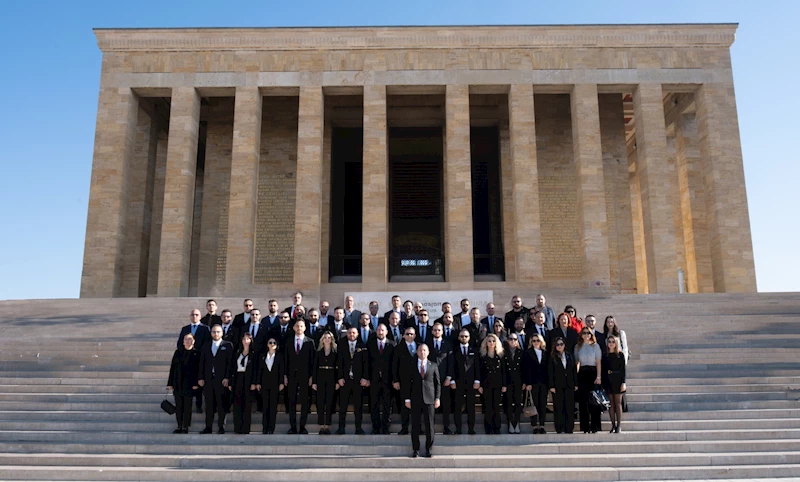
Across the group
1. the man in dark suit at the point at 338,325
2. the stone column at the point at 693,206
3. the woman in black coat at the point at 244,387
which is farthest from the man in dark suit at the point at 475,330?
the stone column at the point at 693,206

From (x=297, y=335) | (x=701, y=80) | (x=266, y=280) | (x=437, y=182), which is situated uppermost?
(x=701, y=80)

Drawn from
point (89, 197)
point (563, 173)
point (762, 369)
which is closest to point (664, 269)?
point (563, 173)

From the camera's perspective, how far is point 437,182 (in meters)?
27.7

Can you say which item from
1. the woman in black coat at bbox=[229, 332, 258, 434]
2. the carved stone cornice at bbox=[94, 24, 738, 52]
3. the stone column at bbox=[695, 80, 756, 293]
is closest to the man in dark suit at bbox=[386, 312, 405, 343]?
the woman in black coat at bbox=[229, 332, 258, 434]

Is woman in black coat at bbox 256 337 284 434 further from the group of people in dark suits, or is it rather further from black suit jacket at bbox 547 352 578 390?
black suit jacket at bbox 547 352 578 390

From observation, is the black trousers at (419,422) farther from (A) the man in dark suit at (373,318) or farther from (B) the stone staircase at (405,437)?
(A) the man in dark suit at (373,318)

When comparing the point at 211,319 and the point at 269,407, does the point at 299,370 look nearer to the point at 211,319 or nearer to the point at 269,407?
the point at 269,407

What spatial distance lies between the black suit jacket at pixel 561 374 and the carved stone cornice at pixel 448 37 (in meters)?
16.5

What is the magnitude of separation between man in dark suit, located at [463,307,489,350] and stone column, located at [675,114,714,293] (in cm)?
1700

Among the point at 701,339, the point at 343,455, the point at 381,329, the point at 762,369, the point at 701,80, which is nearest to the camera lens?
the point at 343,455

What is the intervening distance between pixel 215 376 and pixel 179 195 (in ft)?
48.1

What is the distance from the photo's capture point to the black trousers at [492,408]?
8516 millimetres

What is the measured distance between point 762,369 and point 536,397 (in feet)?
16.4

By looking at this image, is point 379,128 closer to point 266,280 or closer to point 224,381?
point 266,280
